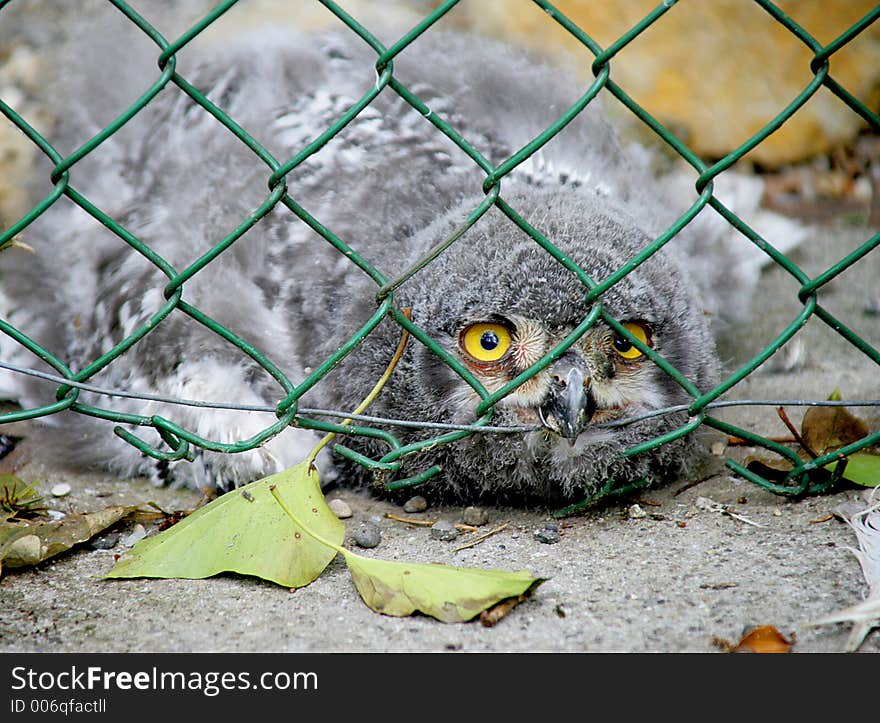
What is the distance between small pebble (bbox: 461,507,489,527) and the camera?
330cm

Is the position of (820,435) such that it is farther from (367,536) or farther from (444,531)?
(367,536)

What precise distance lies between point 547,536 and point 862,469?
954mm

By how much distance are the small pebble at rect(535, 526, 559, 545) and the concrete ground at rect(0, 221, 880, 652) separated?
3 centimetres

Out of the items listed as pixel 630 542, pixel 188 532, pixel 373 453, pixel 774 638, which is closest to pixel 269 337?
pixel 373 453

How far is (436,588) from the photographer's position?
8.16 feet

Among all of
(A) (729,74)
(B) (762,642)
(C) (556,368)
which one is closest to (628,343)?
(C) (556,368)

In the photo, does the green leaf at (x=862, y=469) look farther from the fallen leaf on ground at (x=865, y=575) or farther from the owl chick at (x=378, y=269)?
the owl chick at (x=378, y=269)

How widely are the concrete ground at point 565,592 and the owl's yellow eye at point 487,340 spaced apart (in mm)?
546

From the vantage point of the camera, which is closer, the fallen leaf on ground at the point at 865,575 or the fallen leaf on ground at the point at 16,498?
the fallen leaf on ground at the point at 865,575

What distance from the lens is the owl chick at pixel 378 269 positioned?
10.6 ft

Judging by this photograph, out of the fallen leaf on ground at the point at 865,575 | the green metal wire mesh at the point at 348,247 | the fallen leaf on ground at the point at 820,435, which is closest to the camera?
the fallen leaf on ground at the point at 865,575

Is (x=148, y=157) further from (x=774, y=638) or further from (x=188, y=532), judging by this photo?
(x=774, y=638)

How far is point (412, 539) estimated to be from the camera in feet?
10.3

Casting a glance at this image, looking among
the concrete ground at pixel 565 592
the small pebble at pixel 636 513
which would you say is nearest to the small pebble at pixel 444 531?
the concrete ground at pixel 565 592
